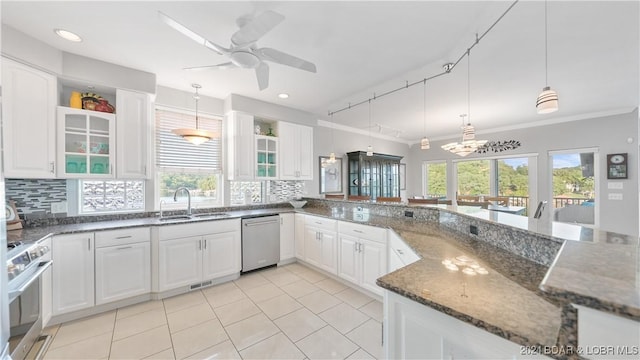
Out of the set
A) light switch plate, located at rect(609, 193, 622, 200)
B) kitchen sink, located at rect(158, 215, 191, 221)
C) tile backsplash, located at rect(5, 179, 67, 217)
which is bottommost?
kitchen sink, located at rect(158, 215, 191, 221)

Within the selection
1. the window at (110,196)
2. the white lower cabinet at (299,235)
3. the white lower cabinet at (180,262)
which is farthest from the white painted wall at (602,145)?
the window at (110,196)

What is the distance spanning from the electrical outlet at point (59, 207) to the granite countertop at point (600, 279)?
12.8 feet

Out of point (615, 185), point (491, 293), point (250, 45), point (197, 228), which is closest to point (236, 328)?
point (197, 228)

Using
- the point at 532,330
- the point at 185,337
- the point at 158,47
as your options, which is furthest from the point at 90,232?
the point at 532,330

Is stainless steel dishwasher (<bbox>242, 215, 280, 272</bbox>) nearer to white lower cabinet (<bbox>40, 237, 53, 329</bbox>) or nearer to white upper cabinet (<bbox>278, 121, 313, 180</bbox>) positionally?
white upper cabinet (<bbox>278, 121, 313, 180</bbox>)

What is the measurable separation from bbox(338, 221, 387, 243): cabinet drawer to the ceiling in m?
1.86

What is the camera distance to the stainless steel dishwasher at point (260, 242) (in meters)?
3.16

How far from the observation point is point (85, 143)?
2.47 m

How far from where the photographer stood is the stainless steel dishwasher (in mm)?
3162

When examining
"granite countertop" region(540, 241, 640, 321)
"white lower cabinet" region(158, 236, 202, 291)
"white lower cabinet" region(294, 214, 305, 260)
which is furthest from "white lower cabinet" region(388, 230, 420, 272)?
"white lower cabinet" region(158, 236, 202, 291)

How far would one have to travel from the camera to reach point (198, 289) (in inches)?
109

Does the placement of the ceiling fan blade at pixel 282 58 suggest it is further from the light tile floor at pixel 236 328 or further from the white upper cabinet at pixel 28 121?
the light tile floor at pixel 236 328

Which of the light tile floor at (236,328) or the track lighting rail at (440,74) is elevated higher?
the track lighting rail at (440,74)

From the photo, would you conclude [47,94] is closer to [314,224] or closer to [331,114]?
[314,224]
